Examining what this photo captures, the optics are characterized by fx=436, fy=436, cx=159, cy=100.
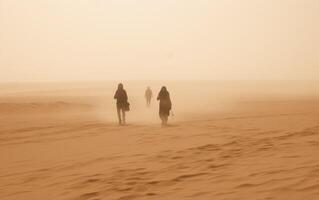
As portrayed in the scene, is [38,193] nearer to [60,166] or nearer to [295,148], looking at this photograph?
[60,166]

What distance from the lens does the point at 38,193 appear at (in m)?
7.38

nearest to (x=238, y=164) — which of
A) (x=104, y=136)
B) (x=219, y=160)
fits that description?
(x=219, y=160)

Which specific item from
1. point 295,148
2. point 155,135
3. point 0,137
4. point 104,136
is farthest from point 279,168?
point 0,137

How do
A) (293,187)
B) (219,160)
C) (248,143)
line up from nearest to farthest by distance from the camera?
(293,187) < (219,160) < (248,143)

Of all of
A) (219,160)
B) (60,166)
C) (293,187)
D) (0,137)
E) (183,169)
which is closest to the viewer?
(293,187)

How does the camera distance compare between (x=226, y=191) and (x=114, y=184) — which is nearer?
(x=226, y=191)

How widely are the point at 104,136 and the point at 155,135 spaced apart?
A: 1.77 metres

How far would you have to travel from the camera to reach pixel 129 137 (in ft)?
45.3

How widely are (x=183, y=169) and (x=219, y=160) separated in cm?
95

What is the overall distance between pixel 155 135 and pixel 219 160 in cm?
530

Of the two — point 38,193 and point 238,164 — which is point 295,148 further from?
point 38,193

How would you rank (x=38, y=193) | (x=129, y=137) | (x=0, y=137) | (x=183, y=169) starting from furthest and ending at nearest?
(x=0, y=137)
(x=129, y=137)
(x=183, y=169)
(x=38, y=193)

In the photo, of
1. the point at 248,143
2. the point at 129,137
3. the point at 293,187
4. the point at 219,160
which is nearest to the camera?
the point at 293,187

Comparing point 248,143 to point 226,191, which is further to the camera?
point 248,143
